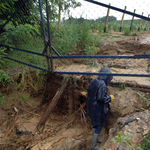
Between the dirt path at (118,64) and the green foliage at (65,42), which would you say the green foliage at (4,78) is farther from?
the green foliage at (65,42)

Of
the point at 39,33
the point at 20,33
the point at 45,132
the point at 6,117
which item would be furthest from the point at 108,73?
the point at 6,117

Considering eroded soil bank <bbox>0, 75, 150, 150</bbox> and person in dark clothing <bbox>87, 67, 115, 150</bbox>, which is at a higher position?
person in dark clothing <bbox>87, 67, 115, 150</bbox>

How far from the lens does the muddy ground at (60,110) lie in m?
2.93

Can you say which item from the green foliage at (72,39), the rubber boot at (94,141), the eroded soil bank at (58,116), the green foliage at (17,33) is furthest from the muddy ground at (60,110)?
the green foliage at (17,33)

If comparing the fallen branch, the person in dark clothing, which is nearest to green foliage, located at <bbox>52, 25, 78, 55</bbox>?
the fallen branch

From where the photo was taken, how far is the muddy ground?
9.61ft

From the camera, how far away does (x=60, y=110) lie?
4031 millimetres

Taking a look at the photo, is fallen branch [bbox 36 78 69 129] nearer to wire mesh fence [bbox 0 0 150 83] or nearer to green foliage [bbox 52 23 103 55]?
wire mesh fence [bbox 0 0 150 83]

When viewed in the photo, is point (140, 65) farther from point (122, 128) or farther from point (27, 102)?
point (27, 102)

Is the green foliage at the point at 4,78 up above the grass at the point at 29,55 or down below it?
below

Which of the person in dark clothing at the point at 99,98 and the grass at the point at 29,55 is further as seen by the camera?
the grass at the point at 29,55

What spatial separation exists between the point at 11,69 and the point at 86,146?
10.2ft

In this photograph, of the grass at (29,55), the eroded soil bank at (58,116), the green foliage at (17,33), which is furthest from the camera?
the grass at (29,55)

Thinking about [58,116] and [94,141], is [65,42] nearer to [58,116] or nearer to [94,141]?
[58,116]
